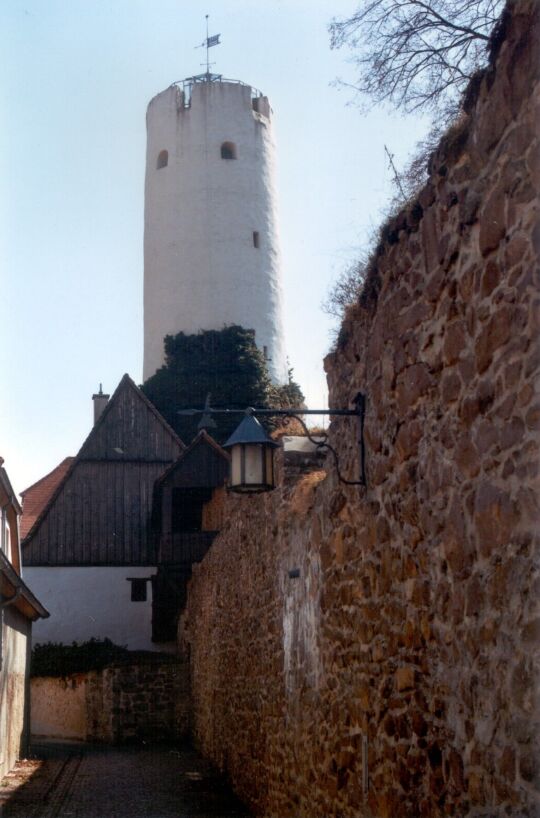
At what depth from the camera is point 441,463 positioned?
→ 4.57m

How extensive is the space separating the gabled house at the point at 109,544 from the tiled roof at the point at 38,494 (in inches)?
134

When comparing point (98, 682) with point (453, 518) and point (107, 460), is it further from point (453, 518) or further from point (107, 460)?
point (453, 518)

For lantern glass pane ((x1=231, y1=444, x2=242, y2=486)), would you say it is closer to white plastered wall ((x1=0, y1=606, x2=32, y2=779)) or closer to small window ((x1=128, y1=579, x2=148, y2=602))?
white plastered wall ((x1=0, y1=606, x2=32, y2=779))

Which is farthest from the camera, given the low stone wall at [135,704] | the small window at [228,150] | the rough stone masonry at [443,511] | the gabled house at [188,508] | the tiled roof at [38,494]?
the small window at [228,150]

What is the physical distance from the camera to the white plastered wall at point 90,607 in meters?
28.7

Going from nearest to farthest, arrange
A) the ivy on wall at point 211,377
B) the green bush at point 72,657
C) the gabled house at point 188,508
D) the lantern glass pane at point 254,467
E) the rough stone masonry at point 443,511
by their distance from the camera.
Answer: the rough stone masonry at point 443,511 → the lantern glass pane at point 254,467 → the gabled house at point 188,508 → the green bush at point 72,657 → the ivy on wall at point 211,377

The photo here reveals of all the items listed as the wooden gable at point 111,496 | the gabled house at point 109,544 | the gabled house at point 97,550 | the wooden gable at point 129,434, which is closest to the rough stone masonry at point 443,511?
the gabled house at point 109,544

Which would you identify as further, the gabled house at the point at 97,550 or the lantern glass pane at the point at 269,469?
the gabled house at the point at 97,550

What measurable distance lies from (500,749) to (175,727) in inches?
742

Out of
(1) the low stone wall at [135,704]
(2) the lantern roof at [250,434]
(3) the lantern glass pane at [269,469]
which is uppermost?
(2) the lantern roof at [250,434]

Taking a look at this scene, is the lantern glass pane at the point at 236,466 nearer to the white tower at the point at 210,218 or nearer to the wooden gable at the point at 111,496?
the wooden gable at the point at 111,496

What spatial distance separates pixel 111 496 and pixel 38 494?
5817mm

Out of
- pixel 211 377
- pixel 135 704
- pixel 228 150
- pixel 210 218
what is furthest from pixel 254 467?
A: pixel 228 150

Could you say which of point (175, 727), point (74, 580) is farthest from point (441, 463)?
point (74, 580)
